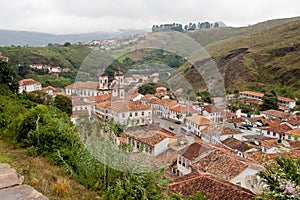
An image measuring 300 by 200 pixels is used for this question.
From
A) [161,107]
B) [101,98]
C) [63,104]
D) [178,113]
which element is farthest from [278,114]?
[101,98]

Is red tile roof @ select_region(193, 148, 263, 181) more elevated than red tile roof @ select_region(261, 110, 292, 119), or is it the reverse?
red tile roof @ select_region(193, 148, 263, 181)

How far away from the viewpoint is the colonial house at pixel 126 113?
371 centimetres

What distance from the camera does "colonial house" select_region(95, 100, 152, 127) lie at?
3.71 metres

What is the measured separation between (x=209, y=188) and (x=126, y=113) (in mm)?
4647

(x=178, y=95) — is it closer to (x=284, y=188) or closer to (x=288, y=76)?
(x=284, y=188)

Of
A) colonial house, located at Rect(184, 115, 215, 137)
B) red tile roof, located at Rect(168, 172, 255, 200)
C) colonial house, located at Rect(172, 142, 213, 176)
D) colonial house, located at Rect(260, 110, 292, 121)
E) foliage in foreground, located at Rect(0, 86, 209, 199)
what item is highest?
colonial house, located at Rect(184, 115, 215, 137)

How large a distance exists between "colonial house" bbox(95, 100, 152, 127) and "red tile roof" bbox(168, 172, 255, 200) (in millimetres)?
3785

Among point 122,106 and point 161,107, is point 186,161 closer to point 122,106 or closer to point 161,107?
point 161,107

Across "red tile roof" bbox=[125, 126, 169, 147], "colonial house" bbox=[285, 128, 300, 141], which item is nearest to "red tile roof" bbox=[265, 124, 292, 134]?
"colonial house" bbox=[285, 128, 300, 141]

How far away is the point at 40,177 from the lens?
337 cm

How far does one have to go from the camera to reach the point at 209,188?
7.45 meters

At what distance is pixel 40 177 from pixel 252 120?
23.7 meters

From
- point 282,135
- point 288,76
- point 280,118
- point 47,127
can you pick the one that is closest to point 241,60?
point 288,76

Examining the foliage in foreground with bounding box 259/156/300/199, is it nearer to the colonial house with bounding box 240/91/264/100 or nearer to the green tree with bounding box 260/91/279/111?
the green tree with bounding box 260/91/279/111
